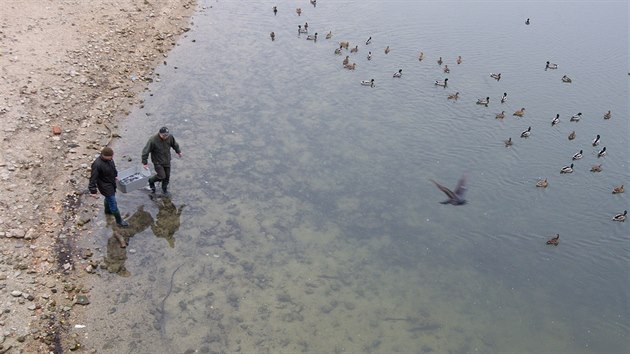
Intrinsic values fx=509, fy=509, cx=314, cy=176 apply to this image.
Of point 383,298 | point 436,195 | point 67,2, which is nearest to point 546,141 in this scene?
point 436,195

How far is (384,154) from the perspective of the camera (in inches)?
760

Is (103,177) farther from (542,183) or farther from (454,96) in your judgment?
(454,96)

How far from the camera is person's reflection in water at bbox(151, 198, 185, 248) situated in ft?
47.3

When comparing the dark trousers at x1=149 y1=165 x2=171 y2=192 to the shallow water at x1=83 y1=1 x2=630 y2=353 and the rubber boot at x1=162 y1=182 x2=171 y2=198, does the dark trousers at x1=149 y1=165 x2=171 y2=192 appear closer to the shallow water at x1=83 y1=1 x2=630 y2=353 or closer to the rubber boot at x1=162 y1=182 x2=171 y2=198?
the rubber boot at x1=162 y1=182 x2=171 y2=198

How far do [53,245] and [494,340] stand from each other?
11.4 metres

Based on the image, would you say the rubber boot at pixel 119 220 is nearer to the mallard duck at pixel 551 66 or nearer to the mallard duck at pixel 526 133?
the mallard duck at pixel 526 133

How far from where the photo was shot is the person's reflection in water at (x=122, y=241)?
1309cm

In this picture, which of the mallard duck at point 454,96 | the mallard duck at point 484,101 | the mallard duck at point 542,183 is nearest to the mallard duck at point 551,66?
the mallard duck at point 484,101

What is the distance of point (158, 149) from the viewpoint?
14.3m

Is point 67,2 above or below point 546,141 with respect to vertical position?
above

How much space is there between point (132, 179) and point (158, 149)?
4.18 feet

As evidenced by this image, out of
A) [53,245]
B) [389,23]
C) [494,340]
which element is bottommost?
[494,340]

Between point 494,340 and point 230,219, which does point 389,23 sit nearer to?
point 230,219

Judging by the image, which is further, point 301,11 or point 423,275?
point 301,11
